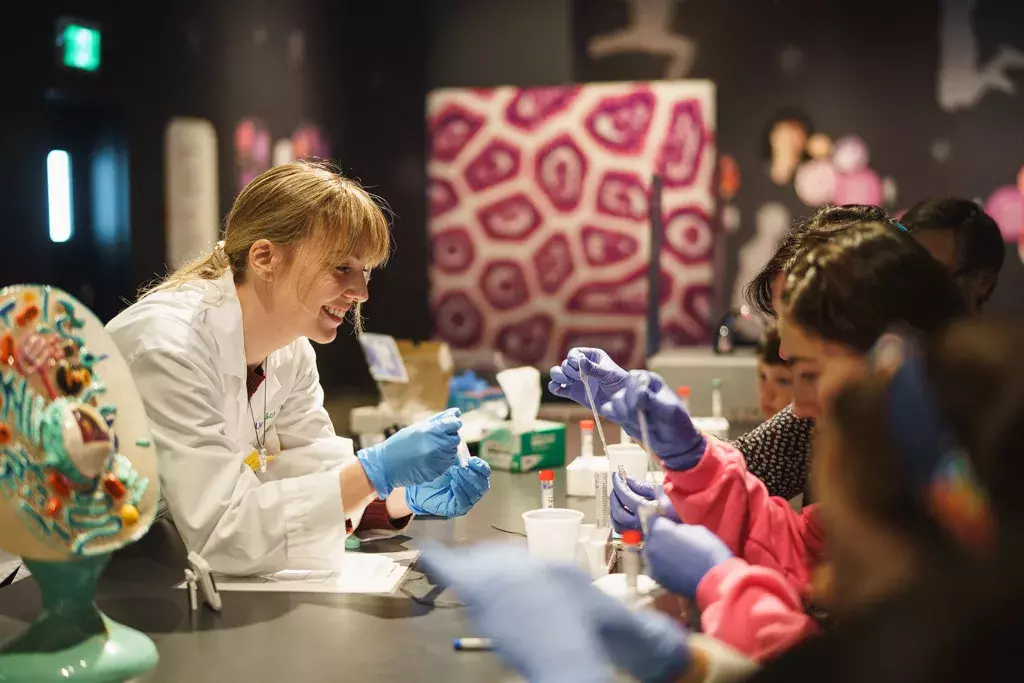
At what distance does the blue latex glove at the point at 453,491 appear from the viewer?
1.91 meters

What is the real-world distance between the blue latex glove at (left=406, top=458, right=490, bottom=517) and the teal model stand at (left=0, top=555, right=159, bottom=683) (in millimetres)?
729

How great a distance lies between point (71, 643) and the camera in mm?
1239

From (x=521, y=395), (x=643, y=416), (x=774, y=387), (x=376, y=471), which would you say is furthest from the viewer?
(x=521, y=395)

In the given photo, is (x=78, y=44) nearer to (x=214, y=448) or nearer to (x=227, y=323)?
(x=227, y=323)

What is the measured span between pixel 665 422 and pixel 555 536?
0.29 metres

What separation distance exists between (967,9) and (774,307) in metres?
3.57

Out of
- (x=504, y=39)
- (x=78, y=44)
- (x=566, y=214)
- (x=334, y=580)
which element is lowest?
(x=334, y=580)

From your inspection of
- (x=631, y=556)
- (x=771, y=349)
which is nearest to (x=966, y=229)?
(x=771, y=349)

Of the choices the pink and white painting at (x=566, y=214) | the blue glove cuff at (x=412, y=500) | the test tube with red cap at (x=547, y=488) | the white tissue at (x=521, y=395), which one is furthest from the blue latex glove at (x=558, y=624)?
the pink and white painting at (x=566, y=214)

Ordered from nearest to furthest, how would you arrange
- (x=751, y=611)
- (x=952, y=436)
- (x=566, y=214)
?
(x=952, y=436), (x=751, y=611), (x=566, y=214)

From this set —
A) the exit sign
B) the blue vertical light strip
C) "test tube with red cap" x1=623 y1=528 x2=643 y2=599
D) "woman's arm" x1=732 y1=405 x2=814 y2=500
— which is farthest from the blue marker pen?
the exit sign

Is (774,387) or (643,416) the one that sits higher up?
(643,416)

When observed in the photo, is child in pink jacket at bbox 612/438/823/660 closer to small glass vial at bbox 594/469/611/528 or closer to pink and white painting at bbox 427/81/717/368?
small glass vial at bbox 594/469/611/528

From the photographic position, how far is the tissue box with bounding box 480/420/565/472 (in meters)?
2.66
